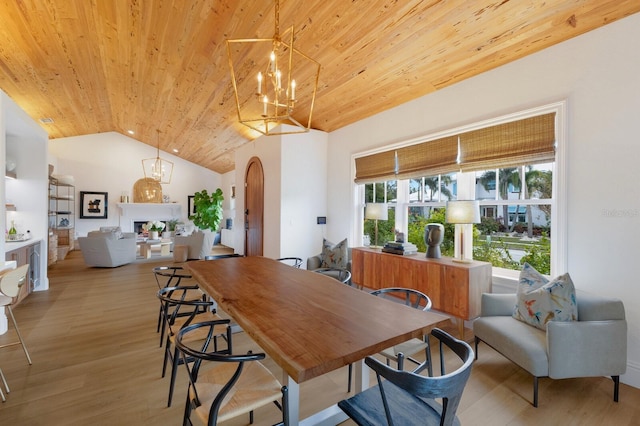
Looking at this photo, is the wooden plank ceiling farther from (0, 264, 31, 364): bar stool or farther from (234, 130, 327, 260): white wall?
(0, 264, 31, 364): bar stool

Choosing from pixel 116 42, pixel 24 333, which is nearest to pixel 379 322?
pixel 24 333

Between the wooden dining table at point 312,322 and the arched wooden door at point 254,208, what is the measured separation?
337 cm

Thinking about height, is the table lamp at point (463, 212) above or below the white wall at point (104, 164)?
below

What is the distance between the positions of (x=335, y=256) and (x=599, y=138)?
3121 mm

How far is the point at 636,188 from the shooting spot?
221cm

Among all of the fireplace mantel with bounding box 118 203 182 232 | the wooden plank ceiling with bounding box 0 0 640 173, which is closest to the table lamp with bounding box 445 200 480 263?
A: the wooden plank ceiling with bounding box 0 0 640 173

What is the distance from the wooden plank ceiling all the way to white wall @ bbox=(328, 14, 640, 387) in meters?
0.17

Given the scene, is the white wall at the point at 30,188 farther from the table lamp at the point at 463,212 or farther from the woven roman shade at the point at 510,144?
the woven roman shade at the point at 510,144

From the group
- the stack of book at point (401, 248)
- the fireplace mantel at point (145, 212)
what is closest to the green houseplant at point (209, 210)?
the fireplace mantel at point (145, 212)

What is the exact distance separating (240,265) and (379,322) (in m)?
1.81

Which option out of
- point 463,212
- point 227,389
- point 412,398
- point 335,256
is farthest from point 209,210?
point 412,398

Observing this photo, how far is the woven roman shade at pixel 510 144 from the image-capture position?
2.69m

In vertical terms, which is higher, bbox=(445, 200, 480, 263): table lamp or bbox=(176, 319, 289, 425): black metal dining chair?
bbox=(445, 200, 480, 263): table lamp

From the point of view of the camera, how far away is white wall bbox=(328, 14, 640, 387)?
2.23 m
